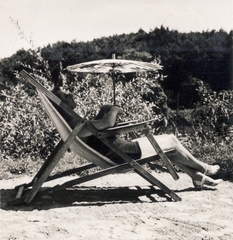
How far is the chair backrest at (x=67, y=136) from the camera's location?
11.8ft

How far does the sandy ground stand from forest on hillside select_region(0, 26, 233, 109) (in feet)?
26.7

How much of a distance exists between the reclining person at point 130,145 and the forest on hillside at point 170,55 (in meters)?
8.05

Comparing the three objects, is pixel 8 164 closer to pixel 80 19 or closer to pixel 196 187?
pixel 196 187

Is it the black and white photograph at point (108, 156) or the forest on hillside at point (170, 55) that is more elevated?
the forest on hillside at point (170, 55)

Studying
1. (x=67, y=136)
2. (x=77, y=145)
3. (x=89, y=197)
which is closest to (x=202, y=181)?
(x=89, y=197)

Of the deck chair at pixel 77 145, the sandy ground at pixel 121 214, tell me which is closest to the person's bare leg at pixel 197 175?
the sandy ground at pixel 121 214

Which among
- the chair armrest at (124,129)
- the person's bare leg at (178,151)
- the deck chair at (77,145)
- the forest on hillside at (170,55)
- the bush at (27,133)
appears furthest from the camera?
the forest on hillside at (170,55)

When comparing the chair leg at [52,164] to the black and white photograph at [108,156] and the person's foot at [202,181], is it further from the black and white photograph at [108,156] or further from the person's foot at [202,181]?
the person's foot at [202,181]

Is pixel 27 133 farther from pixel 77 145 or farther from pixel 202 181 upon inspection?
pixel 202 181

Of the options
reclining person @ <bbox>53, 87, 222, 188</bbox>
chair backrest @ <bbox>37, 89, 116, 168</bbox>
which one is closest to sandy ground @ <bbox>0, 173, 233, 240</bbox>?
reclining person @ <bbox>53, 87, 222, 188</bbox>

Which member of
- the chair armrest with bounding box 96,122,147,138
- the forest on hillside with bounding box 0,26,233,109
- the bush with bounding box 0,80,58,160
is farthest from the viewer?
the forest on hillside with bounding box 0,26,233,109

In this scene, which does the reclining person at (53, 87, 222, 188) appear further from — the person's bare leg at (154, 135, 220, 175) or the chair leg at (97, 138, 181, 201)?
the chair leg at (97, 138, 181, 201)

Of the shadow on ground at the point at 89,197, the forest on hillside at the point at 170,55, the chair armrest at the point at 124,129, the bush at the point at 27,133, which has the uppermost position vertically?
the forest on hillside at the point at 170,55

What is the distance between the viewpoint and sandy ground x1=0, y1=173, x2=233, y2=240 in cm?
300
